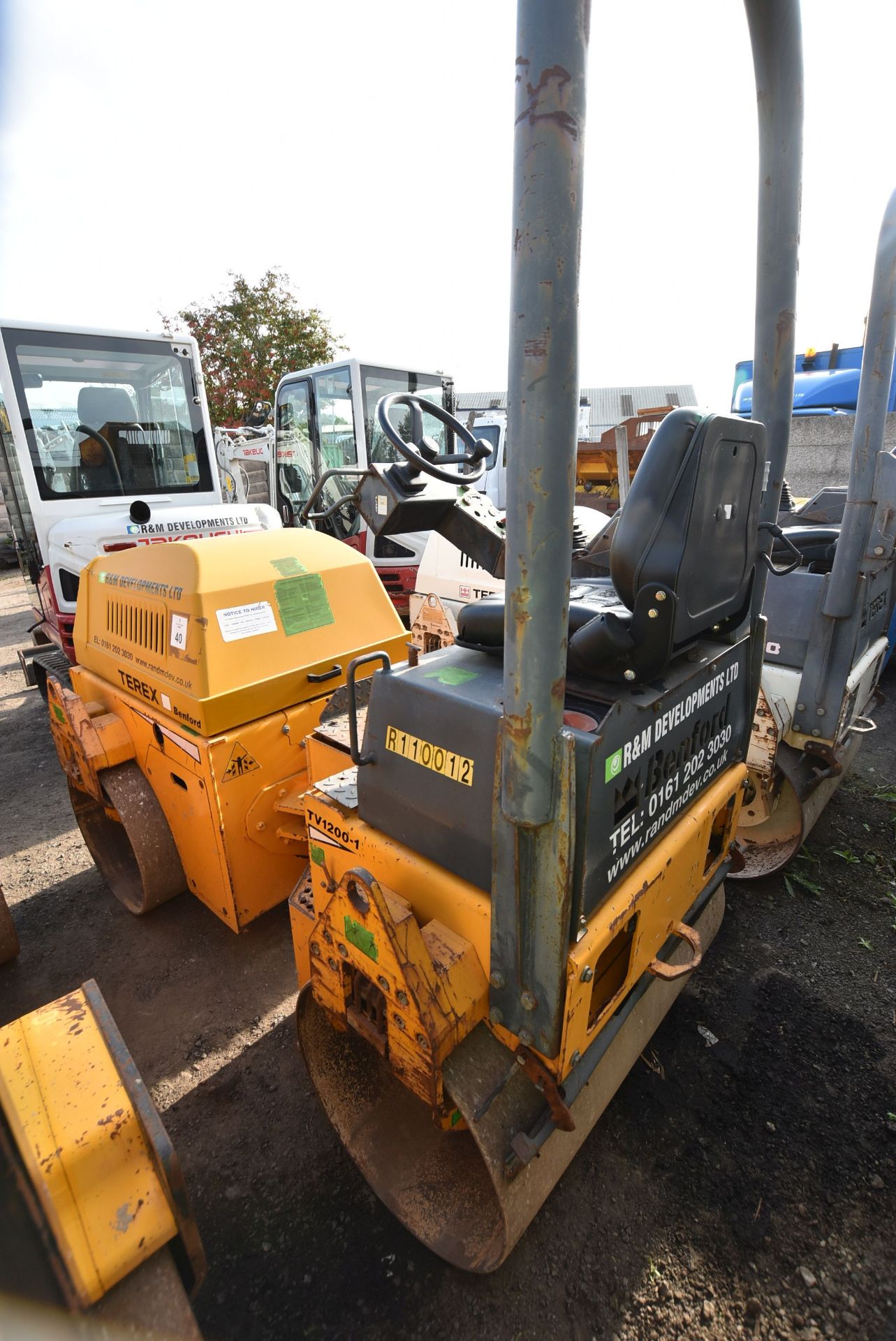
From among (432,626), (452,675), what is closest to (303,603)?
(452,675)

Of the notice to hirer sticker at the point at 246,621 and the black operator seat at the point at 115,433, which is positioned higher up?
the black operator seat at the point at 115,433

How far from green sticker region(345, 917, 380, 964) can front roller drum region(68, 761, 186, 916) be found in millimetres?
1564

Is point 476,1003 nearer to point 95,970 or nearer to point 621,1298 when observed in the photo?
point 621,1298

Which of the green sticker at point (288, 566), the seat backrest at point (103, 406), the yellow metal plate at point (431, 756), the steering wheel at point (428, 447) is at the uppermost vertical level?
the seat backrest at point (103, 406)

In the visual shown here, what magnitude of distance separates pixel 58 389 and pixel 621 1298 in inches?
223

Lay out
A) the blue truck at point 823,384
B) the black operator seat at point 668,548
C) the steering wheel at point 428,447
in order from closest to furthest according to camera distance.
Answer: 1. the black operator seat at point 668,548
2. the steering wheel at point 428,447
3. the blue truck at point 823,384

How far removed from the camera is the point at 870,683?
3.63 meters

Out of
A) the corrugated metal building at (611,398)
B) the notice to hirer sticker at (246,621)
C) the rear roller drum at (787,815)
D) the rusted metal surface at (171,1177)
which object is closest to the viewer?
the rusted metal surface at (171,1177)

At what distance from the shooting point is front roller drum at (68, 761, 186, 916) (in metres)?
2.79

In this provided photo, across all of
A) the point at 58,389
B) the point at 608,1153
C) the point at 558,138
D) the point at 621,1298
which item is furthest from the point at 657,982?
the point at 58,389

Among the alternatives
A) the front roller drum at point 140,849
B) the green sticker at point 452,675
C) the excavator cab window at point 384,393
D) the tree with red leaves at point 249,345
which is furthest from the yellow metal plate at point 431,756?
the tree with red leaves at point 249,345

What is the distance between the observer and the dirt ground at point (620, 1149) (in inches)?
65.4

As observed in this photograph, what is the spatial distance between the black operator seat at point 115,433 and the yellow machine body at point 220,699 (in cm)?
233

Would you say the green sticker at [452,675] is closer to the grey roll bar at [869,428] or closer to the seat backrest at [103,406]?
the grey roll bar at [869,428]
